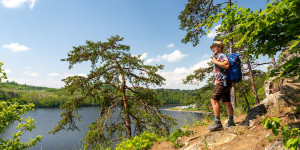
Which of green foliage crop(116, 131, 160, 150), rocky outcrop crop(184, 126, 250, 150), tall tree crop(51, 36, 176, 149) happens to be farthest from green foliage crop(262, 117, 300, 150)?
tall tree crop(51, 36, 176, 149)

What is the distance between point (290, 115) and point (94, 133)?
8465 mm

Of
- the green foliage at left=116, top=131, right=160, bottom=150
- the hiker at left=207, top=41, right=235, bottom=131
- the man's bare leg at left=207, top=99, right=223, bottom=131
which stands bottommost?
the green foliage at left=116, top=131, right=160, bottom=150

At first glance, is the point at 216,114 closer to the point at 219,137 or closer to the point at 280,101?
the point at 219,137

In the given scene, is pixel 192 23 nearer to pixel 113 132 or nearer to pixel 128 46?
pixel 128 46

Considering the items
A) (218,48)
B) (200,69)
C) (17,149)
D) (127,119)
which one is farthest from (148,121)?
(218,48)

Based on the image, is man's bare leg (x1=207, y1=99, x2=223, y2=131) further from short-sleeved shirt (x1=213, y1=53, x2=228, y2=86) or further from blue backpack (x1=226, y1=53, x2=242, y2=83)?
blue backpack (x1=226, y1=53, x2=242, y2=83)

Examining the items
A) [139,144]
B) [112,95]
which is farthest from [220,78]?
[112,95]

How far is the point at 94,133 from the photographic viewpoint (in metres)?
8.84

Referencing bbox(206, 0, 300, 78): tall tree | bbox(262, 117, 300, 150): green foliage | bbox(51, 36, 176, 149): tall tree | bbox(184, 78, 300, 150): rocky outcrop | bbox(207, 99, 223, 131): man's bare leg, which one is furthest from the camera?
bbox(51, 36, 176, 149): tall tree

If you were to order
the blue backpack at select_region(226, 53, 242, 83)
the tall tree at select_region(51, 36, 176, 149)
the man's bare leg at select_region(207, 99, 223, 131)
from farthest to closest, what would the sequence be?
the tall tree at select_region(51, 36, 176, 149) < the man's bare leg at select_region(207, 99, 223, 131) < the blue backpack at select_region(226, 53, 242, 83)

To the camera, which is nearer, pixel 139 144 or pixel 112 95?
pixel 139 144

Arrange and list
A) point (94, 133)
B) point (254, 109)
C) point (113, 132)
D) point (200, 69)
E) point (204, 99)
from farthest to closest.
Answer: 1. point (204, 99)
2. point (200, 69)
3. point (113, 132)
4. point (94, 133)
5. point (254, 109)

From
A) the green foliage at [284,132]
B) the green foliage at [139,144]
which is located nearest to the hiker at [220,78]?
the green foliage at [284,132]

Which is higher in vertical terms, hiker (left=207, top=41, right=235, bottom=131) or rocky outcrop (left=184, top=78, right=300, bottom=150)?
hiker (left=207, top=41, right=235, bottom=131)
